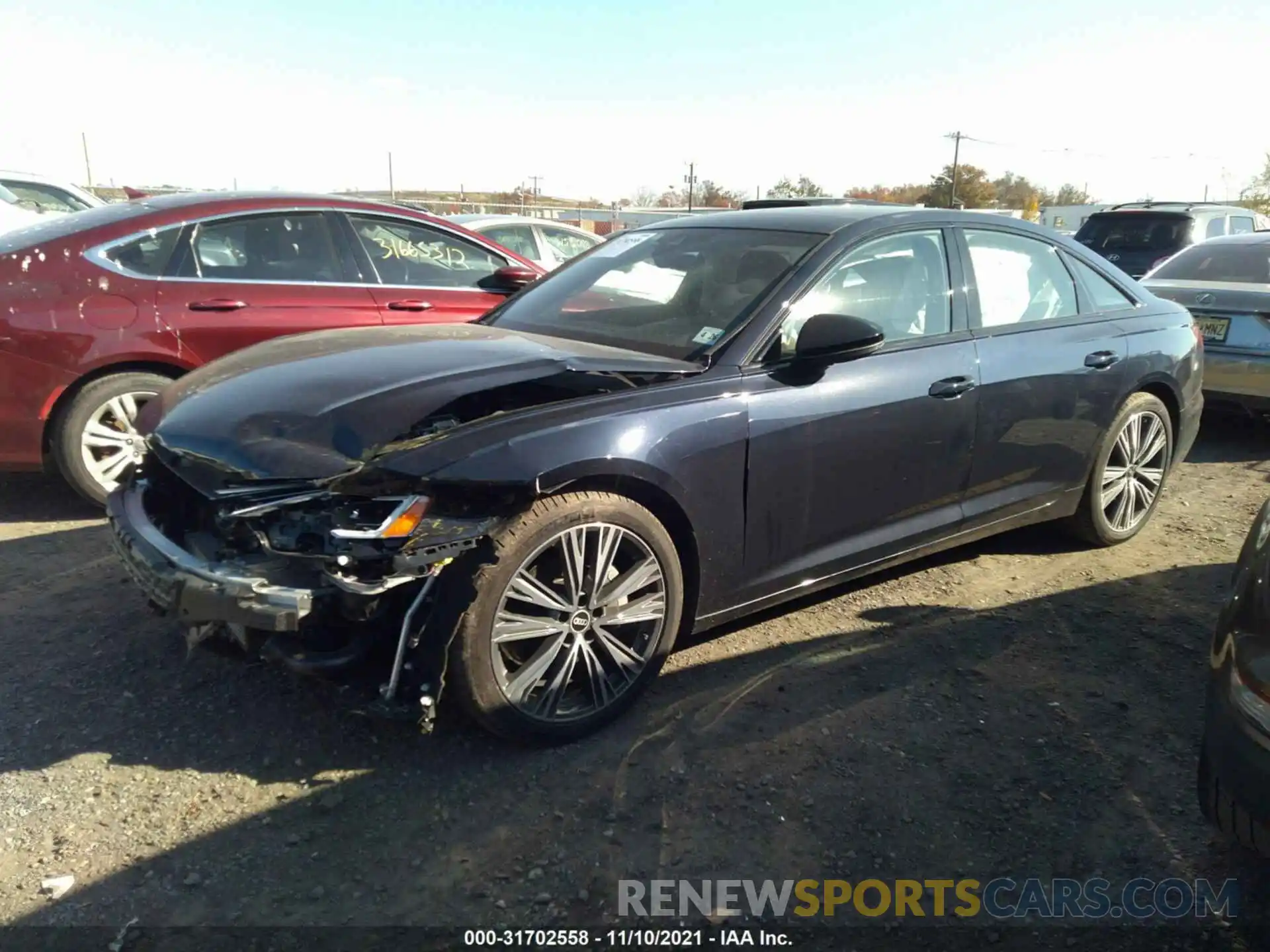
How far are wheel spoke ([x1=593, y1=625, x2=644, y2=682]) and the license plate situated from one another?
209 inches

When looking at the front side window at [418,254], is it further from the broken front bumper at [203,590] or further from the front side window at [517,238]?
the front side window at [517,238]

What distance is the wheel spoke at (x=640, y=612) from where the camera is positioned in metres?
2.90

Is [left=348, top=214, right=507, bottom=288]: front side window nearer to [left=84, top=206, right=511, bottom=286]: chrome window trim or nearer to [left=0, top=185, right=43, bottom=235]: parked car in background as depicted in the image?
[left=84, top=206, right=511, bottom=286]: chrome window trim

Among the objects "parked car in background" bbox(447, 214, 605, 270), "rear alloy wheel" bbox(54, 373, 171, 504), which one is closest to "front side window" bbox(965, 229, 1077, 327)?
"rear alloy wheel" bbox(54, 373, 171, 504)

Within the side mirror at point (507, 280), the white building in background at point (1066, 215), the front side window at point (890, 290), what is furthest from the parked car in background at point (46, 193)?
the white building in background at point (1066, 215)

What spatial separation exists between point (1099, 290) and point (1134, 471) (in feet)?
3.00

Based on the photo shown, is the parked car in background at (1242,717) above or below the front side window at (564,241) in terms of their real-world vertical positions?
below

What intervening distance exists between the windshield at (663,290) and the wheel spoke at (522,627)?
1.04m

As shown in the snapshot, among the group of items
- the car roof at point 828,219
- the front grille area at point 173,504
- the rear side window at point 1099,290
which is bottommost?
the front grille area at point 173,504

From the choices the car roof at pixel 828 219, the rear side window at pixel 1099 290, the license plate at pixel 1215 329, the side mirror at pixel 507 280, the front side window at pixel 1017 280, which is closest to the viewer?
the car roof at pixel 828 219

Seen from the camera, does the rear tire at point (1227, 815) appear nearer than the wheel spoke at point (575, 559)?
Yes

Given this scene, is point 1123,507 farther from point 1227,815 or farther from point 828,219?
point 1227,815

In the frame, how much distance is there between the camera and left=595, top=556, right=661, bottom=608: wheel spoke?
9.43 feet

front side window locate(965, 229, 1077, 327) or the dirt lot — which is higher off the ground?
front side window locate(965, 229, 1077, 327)
